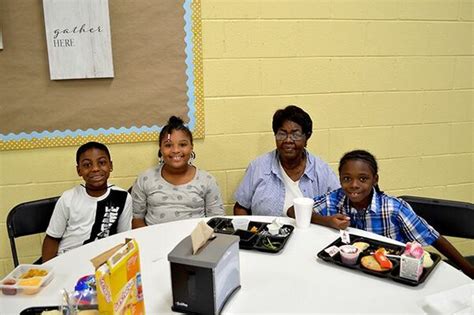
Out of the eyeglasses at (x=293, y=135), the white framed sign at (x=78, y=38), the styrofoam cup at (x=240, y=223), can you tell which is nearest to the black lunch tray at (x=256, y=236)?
the styrofoam cup at (x=240, y=223)

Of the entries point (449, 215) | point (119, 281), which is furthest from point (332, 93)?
point (119, 281)

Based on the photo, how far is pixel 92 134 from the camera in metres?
2.41

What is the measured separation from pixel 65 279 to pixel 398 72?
7.46 ft

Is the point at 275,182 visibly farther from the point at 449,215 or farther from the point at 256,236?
the point at 449,215

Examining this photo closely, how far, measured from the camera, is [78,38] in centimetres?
232

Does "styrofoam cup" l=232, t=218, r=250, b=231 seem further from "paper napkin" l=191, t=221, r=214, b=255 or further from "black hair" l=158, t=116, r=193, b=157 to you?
"black hair" l=158, t=116, r=193, b=157

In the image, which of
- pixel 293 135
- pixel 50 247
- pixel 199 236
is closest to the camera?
pixel 199 236

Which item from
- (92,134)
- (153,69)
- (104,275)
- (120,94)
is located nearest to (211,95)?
(153,69)

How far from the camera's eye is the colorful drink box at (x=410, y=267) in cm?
130

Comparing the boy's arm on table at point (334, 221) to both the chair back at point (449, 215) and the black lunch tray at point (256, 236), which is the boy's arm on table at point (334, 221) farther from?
the chair back at point (449, 215)

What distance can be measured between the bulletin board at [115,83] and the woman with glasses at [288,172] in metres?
0.53

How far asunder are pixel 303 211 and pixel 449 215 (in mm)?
739

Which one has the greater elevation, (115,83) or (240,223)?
(115,83)

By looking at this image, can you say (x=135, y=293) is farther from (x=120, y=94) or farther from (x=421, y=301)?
(x=120, y=94)
